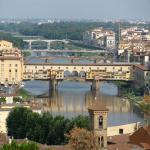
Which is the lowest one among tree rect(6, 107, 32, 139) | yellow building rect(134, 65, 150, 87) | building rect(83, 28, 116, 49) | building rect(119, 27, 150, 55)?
building rect(83, 28, 116, 49)

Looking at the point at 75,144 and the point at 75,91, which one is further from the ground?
the point at 75,144

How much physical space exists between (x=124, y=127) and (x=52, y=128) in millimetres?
1185

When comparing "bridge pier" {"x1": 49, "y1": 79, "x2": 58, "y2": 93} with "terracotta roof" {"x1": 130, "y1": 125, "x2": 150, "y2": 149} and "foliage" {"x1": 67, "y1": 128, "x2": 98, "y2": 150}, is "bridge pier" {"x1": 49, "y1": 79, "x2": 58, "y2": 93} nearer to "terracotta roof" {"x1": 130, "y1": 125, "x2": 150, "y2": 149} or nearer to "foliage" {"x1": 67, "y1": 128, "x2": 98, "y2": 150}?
"terracotta roof" {"x1": 130, "y1": 125, "x2": 150, "y2": 149}

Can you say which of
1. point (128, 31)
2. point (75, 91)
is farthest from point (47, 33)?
point (75, 91)

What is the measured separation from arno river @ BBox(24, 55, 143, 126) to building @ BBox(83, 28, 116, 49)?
1737 cm

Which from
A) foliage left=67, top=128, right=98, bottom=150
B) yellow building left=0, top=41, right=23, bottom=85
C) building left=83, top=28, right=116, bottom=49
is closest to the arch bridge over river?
yellow building left=0, top=41, right=23, bottom=85

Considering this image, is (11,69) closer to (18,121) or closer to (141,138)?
(18,121)

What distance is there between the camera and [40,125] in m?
11.4

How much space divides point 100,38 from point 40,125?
108ft

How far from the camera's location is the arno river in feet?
50.8

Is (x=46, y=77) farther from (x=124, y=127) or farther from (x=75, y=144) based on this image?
(x=75, y=144)

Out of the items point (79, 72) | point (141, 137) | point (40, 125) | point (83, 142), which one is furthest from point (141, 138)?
point (79, 72)

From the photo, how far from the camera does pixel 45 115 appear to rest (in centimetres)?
1180

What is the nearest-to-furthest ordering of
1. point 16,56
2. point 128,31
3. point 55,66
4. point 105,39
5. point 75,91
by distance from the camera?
point 75,91
point 16,56
point 55,66
point 105,39
point 128,31
